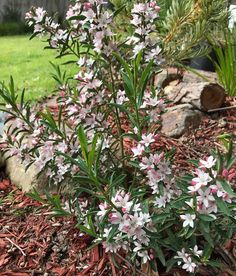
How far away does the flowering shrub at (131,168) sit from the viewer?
6.06 feet

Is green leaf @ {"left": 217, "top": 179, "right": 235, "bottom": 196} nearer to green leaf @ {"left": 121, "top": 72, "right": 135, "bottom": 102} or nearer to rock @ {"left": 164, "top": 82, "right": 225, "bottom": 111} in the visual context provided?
green leaf @ {"left": 121, "top": 72, "right": 135, "bottom": 102}

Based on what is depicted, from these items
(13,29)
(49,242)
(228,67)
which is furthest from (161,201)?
(13,29)

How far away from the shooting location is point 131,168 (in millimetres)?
2551

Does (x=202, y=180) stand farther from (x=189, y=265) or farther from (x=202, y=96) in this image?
(x=202, y=96)

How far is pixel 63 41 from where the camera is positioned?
246 centimetres

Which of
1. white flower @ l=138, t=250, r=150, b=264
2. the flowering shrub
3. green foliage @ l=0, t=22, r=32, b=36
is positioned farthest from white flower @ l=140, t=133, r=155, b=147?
green foliage @ l=0, t=22, r=32, b=36

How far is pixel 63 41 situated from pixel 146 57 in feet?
1.38

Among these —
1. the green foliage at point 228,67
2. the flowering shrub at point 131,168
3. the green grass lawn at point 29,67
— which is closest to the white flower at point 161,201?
the flowering shrub at point 131,168

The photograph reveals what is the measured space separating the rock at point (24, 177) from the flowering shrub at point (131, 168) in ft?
1.37

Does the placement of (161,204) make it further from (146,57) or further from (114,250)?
(146,57)

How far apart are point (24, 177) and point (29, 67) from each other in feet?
11.2

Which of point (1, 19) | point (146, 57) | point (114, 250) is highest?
point (146, 57)

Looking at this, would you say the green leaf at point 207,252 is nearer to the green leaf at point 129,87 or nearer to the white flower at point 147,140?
the white flower at point 147,140

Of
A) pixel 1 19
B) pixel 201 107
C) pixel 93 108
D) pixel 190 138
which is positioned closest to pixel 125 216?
pixel 93 108
